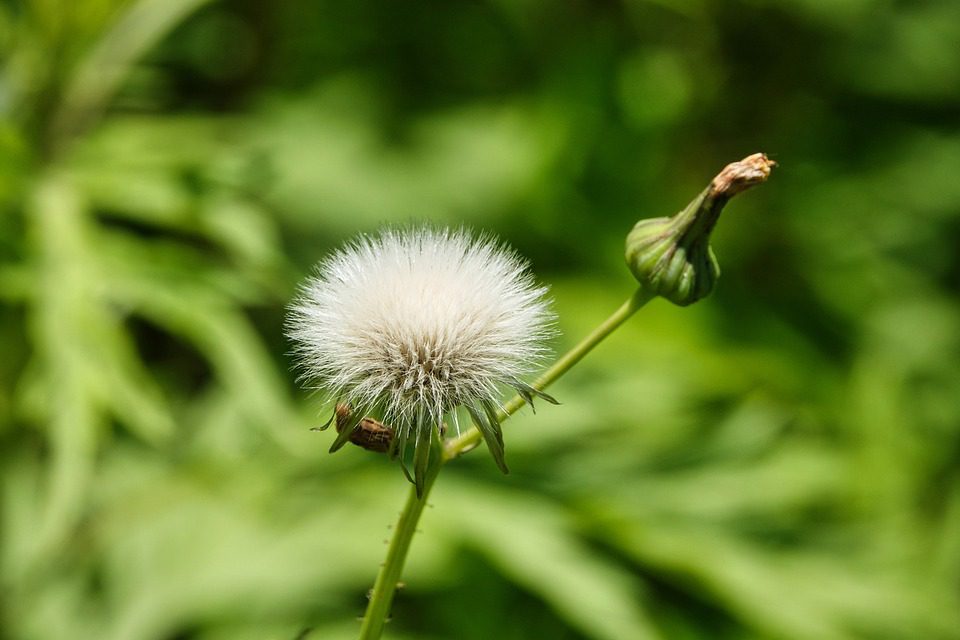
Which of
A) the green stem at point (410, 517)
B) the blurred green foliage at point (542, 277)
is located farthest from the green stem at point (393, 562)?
the blurred green foliage at point (542, 277)

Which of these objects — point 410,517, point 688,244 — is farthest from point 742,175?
point 410,517

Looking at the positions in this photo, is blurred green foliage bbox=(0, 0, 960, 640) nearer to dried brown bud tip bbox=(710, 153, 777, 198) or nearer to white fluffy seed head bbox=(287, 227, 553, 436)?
white fluffy seed head bbox=(287, 227, 553, 436)

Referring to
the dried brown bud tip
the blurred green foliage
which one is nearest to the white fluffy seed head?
the dried brown bud tip

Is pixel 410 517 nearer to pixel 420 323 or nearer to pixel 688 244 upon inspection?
pixel 420 323

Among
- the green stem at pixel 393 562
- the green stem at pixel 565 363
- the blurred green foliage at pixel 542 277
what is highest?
the blurred green foliage at pixel 542 277

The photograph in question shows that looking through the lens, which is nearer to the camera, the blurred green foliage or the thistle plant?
the thistle plant

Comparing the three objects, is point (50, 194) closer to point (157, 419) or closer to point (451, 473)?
point (157, 419)

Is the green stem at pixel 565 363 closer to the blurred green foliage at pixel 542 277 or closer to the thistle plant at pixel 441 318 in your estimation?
the thistle plant at pixel 441 318

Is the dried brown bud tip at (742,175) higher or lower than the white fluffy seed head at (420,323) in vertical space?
higher
